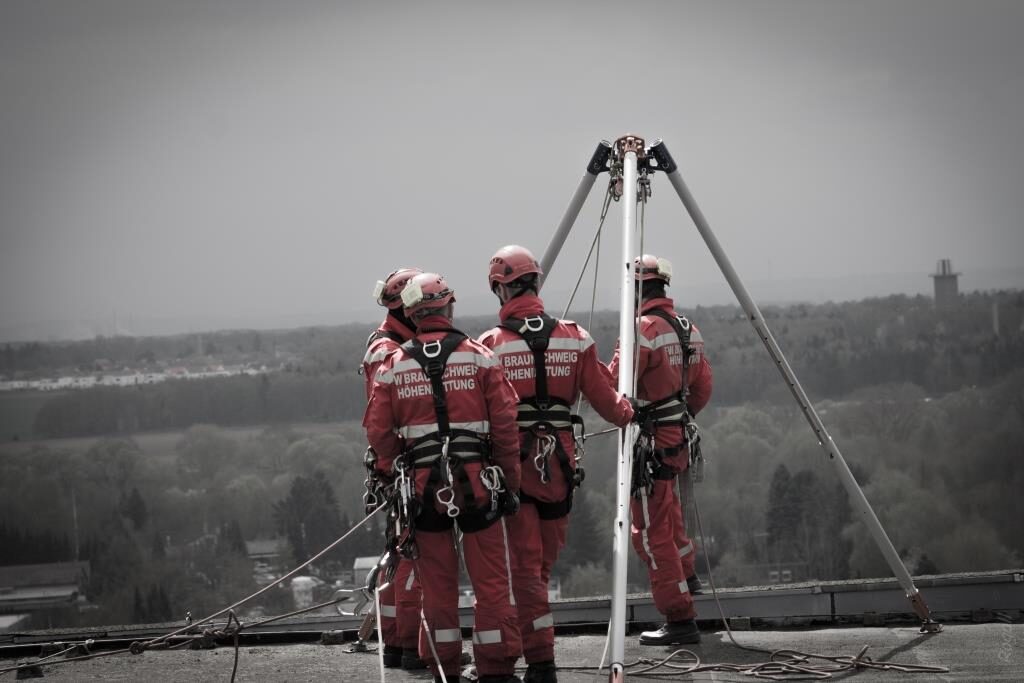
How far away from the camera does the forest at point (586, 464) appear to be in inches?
1143

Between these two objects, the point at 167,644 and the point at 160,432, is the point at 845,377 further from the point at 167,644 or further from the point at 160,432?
the point at 167,644

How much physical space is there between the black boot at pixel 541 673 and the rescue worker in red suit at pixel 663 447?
1.12 meters

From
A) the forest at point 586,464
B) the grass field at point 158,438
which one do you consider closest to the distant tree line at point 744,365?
the forest at point 586,464

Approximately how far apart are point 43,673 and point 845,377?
101 feet

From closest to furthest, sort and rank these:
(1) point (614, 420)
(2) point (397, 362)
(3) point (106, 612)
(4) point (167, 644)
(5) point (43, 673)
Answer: (2) point (397, 362) < (1) point (614, 420) < (5) point (43, 673) < (4) point (167, 644) < (3) point (106, 612)

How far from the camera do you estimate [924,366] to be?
34.4 m

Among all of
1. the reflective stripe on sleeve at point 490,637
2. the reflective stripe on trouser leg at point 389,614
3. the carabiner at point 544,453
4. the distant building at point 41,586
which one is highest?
the carabiner at point 544,453

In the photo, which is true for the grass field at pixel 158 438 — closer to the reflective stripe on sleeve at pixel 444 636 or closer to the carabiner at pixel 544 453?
the carabiner at pixel 544 453

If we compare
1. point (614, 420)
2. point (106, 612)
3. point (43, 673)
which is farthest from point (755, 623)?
point (106, 612)

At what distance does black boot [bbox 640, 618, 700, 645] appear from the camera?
20.4 feet

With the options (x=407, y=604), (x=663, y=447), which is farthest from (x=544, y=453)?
(x=663, y=447)

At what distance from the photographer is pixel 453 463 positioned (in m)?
4.87

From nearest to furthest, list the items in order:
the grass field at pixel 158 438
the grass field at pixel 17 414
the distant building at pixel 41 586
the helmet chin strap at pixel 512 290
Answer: the helmet chin strap at pixel 512 290 < the distant building at pixel 41 586 < the grass field at pixel 17 414 < the grass field at pixel 158 438

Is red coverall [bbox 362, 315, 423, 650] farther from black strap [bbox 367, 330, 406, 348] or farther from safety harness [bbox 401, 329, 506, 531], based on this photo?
safety harness [bbox 401, 329, 506, 531]
